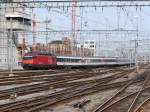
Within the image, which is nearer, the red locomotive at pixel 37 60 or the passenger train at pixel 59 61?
the red locomotive at pixel 37 60

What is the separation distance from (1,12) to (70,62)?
18872mm

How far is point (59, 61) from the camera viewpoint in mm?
62906

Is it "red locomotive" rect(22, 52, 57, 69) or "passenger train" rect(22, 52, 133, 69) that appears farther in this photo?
"passenger train" rect(22, 52, 133, 69)

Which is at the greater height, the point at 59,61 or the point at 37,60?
the point at 37,60

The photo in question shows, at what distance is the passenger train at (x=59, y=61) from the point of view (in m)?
55.2

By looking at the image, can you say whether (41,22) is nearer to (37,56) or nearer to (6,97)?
(37,56)

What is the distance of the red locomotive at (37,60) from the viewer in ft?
180

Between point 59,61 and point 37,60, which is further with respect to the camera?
point 59,61

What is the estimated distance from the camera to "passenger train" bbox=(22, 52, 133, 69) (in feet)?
181

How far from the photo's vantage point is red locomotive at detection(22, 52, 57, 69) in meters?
54.8

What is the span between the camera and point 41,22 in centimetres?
7925

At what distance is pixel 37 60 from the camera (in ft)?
180

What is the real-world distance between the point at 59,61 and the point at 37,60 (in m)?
8.45

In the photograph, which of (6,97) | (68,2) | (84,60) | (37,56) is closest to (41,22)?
Result: (84,60)
